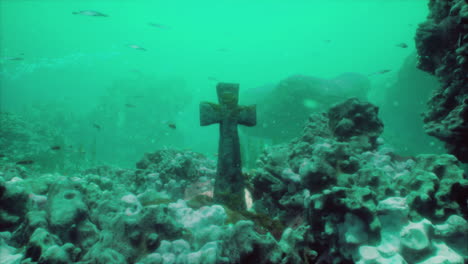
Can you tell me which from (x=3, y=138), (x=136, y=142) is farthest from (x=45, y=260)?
(x=136, y=142)

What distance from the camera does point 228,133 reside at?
4422 mm

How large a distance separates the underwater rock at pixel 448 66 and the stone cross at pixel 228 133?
3.22 metres

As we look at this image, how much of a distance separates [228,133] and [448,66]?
4201mm

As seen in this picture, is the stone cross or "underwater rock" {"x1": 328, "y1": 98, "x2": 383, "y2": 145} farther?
"underwater rock" {"x1": 328, "y1": 98, "x2": 383, "y2": 145}

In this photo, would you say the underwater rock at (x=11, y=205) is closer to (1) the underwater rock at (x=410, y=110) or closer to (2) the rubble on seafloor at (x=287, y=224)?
(2) the rubble on seafloor at (x=287, y=224)

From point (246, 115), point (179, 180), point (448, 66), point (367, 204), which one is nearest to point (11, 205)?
point (179, 180)

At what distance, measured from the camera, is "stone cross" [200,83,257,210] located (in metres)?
4.08

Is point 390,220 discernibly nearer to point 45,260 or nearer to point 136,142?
point 45,260

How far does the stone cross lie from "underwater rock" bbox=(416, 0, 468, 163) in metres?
3.22

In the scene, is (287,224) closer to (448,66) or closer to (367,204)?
(367,204)

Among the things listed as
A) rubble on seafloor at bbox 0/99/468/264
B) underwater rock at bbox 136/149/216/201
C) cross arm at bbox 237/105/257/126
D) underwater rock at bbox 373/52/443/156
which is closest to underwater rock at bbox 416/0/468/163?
rubble on seafloor at bbox 0/99/468/264

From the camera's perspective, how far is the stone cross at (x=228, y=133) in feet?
13.4

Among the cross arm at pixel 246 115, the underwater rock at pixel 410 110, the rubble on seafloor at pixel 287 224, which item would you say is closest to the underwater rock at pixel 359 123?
the rubble on seafloor at pixel 287 224

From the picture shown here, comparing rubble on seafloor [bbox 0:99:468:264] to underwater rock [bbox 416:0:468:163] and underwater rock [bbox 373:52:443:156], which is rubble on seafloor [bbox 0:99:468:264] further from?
underwater rock [bbox 373:52:443:156]
